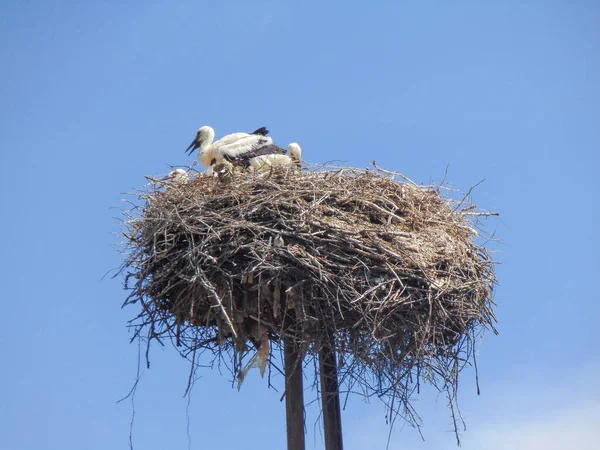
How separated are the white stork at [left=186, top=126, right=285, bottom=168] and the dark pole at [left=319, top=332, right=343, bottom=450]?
2602 mm

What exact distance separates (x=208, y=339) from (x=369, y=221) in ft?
5.10

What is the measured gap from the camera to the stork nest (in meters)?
6.80

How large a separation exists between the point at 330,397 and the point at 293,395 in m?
0.27

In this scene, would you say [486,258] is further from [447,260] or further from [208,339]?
[208,339]

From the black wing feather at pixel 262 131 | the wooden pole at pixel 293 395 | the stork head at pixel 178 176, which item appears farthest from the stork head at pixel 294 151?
the wooden pole at pixel 293 395

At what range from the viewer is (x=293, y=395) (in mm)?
6980

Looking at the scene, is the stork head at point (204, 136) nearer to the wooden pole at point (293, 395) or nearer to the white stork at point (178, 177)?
the white stork at point (178, 177)

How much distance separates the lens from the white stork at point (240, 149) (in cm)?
908

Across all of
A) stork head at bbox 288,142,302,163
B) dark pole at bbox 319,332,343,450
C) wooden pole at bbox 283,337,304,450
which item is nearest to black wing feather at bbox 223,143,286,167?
stork head at bbox 288,142,302,163

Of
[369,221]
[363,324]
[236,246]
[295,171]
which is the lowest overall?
[363,324]

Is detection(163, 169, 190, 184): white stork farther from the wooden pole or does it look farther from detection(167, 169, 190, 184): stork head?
the wooden pole

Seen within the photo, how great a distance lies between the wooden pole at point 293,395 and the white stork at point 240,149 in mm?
2425

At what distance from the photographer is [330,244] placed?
7.00 m

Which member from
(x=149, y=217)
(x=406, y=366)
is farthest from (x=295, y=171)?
(x=406, y=366)
